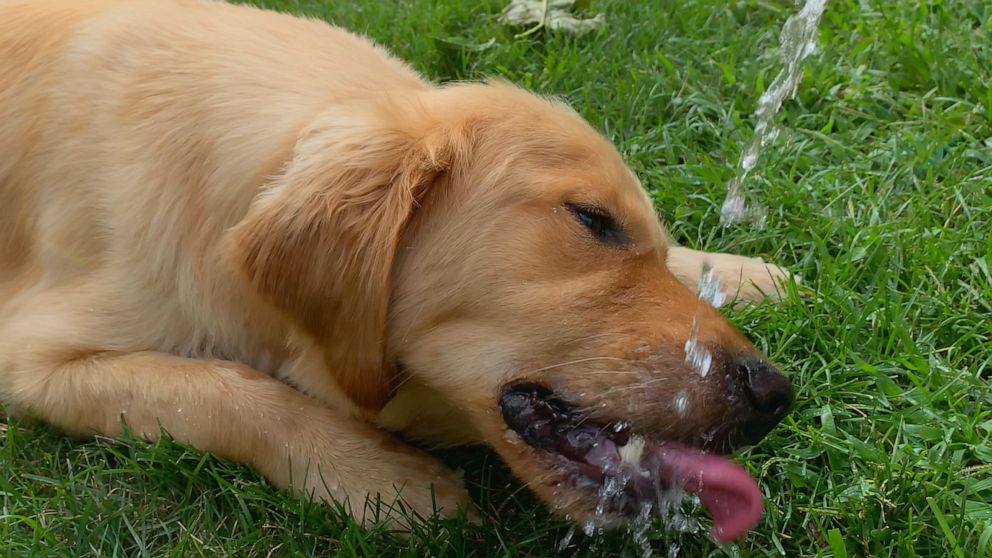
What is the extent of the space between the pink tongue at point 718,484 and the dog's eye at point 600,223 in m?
0.56

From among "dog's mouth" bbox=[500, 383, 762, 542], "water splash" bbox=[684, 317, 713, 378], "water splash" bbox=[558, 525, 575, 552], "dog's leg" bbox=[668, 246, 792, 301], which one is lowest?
"water splash" bbox=[558, 525, 575, 552]

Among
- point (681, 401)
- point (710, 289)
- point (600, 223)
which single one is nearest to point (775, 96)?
point (710, 289)

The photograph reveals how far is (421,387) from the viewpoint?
279cm

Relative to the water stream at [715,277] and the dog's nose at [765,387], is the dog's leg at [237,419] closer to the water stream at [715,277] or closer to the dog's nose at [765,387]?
the water stream at [715,277]

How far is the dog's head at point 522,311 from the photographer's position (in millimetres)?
2508

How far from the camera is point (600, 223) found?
2.64m

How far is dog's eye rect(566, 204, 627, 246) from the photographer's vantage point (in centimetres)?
261

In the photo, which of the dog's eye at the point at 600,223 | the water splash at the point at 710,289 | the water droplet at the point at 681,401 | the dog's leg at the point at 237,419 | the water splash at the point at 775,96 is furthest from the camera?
the water splash at the point at 775,96

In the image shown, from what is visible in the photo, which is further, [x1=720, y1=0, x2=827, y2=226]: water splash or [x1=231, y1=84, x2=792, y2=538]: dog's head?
[x1=720, y1=0, x2=827, y2=226]: water splash

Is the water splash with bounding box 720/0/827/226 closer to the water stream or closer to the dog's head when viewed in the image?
the water stream

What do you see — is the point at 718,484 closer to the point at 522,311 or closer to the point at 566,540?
the point at 566,540

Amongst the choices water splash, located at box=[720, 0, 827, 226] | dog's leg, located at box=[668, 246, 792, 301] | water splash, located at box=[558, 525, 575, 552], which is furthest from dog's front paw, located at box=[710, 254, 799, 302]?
water splash, located at box=[558, 525, 575, 552]

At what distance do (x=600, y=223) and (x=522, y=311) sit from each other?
1.09 ft

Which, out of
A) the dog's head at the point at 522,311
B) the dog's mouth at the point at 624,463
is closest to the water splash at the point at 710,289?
the dog's head at the point at 522,311
